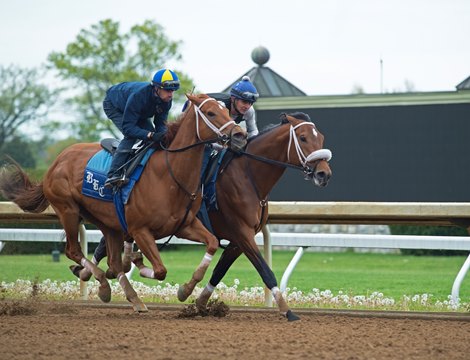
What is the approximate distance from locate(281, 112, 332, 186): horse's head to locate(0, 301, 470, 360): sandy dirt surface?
1175 millimetres

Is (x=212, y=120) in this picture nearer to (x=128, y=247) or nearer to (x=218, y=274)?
(x=218, y=274)

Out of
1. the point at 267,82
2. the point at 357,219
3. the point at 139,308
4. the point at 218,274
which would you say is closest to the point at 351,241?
the point at 357,219

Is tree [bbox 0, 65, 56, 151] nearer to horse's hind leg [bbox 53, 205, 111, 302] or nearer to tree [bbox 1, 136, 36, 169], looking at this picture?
tree [bbox 1, 136, 36, 169]

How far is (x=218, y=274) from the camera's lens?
8.50 meters

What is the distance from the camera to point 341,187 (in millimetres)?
18156

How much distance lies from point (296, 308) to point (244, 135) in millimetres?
2090

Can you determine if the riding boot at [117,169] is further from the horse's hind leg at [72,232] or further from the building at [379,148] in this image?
the building at [379,148]

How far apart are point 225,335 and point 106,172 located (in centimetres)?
232

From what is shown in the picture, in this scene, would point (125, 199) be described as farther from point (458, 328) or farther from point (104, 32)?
point (104, 32)

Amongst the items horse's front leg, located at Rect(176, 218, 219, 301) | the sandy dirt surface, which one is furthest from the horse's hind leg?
horse's front leg, located at Rect(176, 218, 219, 301)

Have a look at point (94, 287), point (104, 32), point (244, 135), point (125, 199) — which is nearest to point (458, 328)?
point (244, 135)

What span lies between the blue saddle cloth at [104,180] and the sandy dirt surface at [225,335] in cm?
96

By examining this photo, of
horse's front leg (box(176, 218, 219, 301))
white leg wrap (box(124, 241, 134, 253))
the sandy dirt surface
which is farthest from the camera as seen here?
white leg wrap (box(124, 241, 134, 253))

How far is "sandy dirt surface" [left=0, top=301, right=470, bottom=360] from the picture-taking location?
5949 mm
